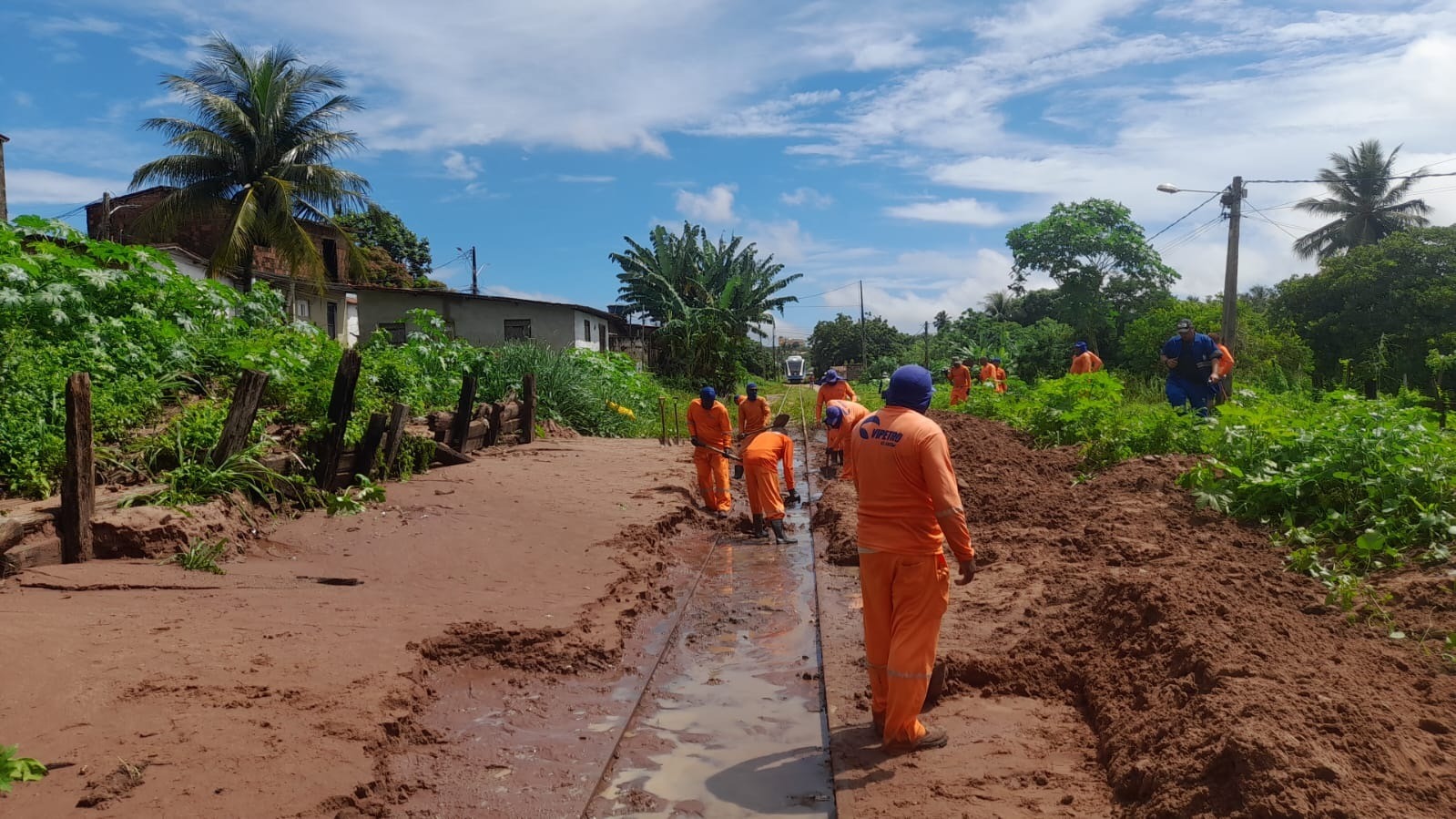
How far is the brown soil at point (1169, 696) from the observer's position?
3.60 metres

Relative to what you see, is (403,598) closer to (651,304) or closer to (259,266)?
(259,266)

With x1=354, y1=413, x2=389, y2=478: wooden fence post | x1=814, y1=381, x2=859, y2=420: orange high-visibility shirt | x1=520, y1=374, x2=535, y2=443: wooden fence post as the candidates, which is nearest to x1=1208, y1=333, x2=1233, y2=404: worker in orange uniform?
x1=814, y1=381, x2=859, y2=420: orange high-visibility shirt

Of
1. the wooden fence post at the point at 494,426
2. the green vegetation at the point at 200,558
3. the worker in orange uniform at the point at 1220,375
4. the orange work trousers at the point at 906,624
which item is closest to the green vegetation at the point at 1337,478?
the worker in orange uniform at the point at 1220,375

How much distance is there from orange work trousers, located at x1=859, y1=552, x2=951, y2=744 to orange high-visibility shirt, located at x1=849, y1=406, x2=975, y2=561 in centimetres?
9

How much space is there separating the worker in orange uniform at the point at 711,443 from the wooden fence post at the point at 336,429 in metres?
3.67

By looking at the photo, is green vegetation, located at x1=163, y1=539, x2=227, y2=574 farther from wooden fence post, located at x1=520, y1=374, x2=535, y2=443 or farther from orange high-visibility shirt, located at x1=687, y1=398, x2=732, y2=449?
wooden fence post, located at x1=520, y1=374, x2=535, y2=443

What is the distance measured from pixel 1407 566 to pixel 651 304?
33569mm

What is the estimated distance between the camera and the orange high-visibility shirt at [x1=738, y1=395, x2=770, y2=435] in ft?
41.8

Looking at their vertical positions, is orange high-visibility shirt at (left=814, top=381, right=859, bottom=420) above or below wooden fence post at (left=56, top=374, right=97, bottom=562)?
above

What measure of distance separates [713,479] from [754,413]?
1009 millimetres

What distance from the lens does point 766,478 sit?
35.2 ft

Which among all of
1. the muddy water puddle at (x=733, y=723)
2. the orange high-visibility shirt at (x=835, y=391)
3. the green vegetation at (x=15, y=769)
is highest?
the orange high-visibility shirt at (x=835, y=391)

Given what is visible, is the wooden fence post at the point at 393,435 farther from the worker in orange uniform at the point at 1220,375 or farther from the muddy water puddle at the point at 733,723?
the worker in orange uniform at the point at 1220,375

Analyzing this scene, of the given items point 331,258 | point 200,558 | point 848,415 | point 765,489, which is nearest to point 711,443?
point 765,489
